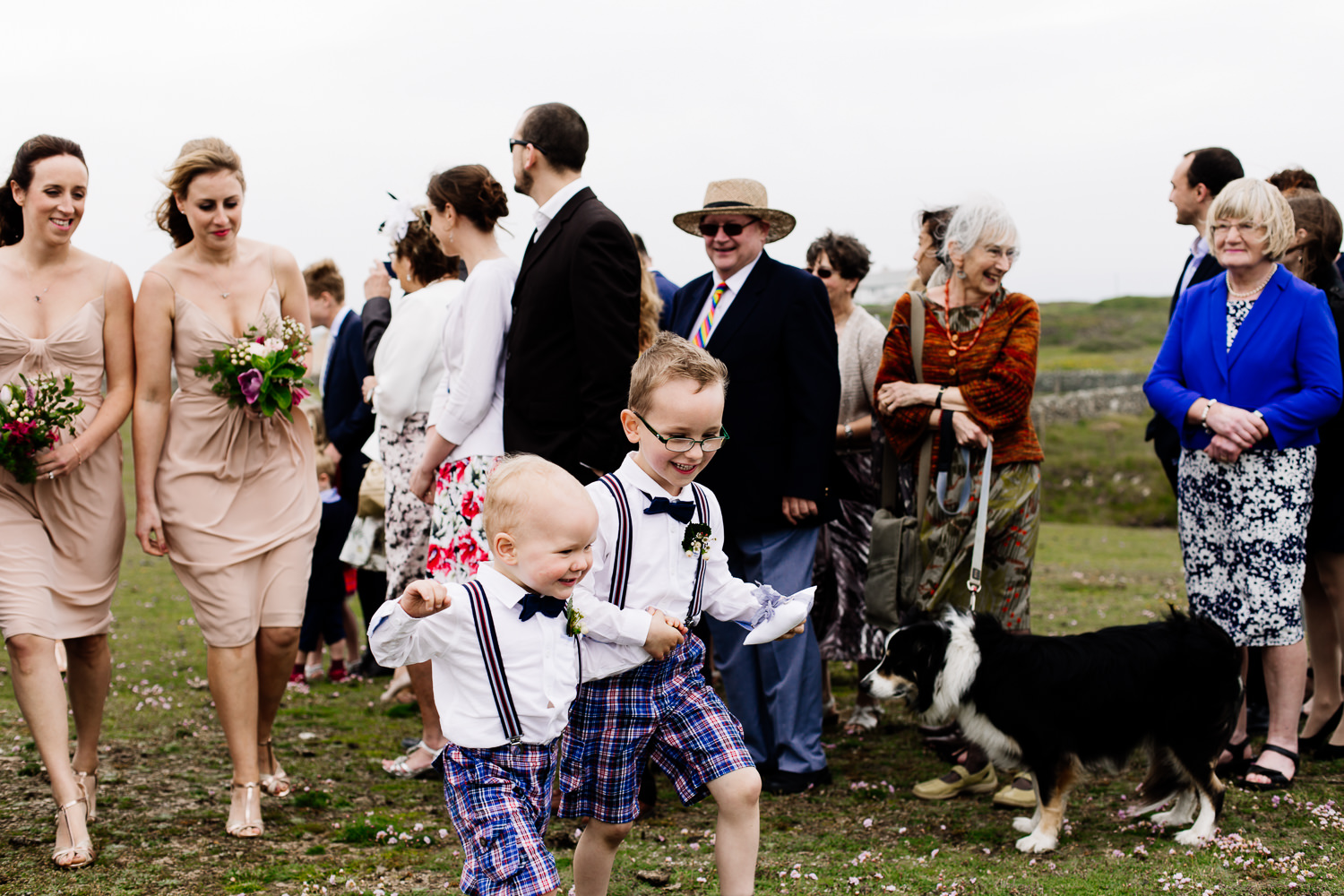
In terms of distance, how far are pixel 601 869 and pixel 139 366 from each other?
2.96 meters

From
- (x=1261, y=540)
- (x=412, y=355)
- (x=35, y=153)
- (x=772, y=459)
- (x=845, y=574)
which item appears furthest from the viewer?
(x=845, y=574)

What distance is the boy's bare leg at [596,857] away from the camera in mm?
3350

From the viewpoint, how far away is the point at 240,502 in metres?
4.94

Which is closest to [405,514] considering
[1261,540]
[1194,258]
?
[1261,540]

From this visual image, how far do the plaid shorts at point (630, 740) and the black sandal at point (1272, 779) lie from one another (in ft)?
9.84

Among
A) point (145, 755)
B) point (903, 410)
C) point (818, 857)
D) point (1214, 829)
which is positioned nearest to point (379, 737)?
point (145, 755)

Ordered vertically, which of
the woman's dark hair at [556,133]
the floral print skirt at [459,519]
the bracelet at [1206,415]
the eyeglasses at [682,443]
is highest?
the woman's dark hair at [556,133]

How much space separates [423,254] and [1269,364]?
4.33 meters

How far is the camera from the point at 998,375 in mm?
5219

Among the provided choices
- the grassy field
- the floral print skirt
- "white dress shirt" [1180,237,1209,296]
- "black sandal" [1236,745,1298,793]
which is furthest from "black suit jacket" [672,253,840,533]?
"black sandal" [1236,745,1298,793]

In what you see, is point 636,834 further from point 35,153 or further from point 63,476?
point 35,153

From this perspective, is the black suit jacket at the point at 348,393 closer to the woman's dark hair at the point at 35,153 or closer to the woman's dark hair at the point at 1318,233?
the woman's dark hair at the point at 35,153

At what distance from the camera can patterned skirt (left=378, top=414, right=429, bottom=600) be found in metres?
6.13

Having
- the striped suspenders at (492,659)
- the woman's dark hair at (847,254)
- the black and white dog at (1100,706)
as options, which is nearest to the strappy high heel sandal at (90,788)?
the striped suspenders at (492,659)
